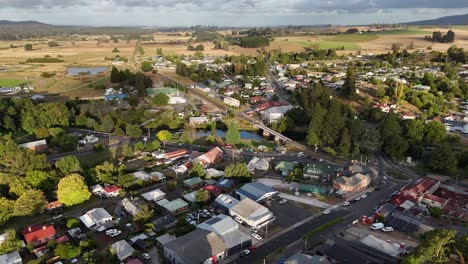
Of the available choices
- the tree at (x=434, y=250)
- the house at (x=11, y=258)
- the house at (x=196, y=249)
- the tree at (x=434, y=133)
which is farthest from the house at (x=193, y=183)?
the tree at (x=434, y=133)

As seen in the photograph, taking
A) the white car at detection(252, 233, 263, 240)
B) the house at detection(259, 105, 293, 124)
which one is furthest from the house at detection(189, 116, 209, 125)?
the white car at detection(252, 233, 263, 240)

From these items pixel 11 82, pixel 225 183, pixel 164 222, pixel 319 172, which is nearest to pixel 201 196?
pixel 225 183

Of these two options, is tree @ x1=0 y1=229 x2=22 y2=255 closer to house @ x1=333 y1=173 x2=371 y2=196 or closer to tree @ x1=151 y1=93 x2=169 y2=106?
house @ x1=333 y1=173 x2=371 y2=196

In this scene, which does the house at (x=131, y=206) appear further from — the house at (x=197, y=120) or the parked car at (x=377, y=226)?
the house at (x=197, y=120)

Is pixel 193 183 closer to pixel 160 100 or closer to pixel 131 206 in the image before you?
pixel 131 206

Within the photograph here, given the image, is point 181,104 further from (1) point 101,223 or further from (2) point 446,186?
(2) point 446,186

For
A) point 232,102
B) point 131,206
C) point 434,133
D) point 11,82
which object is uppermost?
point 11,82
